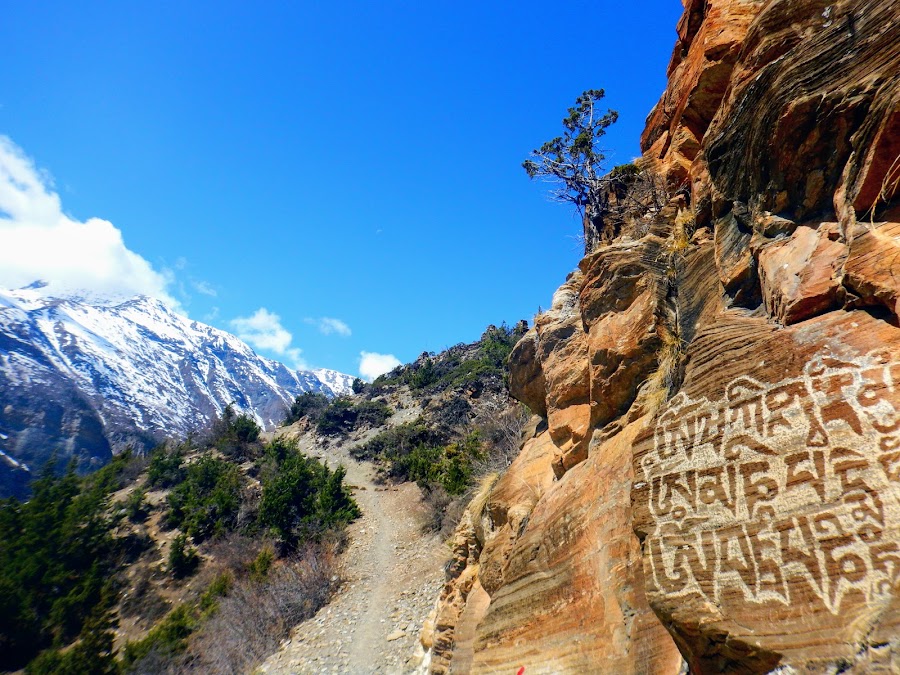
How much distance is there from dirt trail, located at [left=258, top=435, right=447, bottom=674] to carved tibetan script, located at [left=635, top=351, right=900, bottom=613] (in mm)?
8598

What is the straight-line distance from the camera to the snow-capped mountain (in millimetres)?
79938

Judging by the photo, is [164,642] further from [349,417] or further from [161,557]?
[349,417]

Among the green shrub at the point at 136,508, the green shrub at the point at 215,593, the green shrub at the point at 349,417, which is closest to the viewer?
the green shrub at the point at 215,593

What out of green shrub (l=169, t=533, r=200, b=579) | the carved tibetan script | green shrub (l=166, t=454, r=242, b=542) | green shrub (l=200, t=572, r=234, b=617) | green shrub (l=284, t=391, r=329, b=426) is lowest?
the carved tibetan script

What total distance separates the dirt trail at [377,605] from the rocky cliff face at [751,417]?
663 cm

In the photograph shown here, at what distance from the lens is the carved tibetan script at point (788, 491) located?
245 centimetres

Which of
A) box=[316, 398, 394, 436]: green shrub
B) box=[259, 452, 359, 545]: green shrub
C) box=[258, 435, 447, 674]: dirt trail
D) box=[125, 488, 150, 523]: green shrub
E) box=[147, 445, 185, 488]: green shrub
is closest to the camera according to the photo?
box=[258, 435, 447, 674]: dirt trail

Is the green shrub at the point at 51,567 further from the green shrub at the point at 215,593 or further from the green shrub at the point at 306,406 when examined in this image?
the green shrub at the point at 306,406

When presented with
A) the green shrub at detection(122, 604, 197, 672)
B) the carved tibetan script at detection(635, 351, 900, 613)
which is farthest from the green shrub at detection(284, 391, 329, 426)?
the carved tibetan script at detection(635, 351, 900, 613)

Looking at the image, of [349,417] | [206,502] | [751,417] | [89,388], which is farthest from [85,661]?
[89,388]

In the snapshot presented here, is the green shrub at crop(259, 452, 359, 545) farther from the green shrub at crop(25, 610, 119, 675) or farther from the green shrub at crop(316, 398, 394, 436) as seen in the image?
the green shrub at crop(316, 398, 394, 436)

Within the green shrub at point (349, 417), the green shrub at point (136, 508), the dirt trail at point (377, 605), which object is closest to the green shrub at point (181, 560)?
the green shrub at point (136, 508)

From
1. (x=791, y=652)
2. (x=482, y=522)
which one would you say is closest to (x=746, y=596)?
(x=791, y=652)

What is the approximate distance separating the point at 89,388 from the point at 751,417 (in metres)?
139
